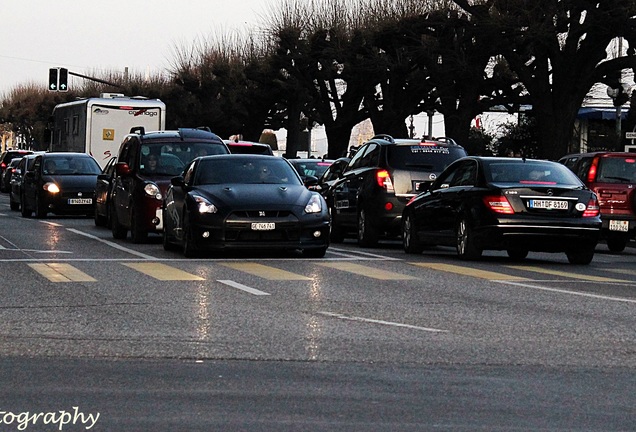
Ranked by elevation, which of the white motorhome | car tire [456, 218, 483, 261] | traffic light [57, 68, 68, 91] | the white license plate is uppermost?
traffic light [57, 68, 68, 91]

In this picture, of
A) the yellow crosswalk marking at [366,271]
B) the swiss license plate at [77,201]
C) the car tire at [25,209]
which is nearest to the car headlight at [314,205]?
the yellow crosswalk marking at [366,271]

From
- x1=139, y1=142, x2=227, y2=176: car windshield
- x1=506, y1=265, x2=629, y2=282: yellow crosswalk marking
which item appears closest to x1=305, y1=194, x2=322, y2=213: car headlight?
x1=506, y1=265, x2=629, y2=282: yellow crosswalk marking

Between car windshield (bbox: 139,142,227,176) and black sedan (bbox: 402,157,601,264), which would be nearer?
black sedan (bbox: 402,157,601,264)

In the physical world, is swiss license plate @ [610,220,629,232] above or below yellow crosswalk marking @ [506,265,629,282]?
above

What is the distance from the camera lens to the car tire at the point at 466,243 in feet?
64.9

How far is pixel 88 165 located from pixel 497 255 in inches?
655

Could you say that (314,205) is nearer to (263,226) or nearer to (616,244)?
(263,226)

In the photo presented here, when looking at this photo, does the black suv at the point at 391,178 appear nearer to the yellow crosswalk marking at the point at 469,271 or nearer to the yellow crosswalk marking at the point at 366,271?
the yellow crosswalk marking at the point at 469,271

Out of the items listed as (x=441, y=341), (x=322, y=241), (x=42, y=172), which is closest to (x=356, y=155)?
(x=322, y=241)

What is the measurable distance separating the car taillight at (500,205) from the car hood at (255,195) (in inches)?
97.4

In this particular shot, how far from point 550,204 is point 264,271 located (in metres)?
4.56

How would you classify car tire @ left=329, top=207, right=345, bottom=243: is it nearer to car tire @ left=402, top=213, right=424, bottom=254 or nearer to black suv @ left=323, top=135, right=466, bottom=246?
black suv @ left=323, top=135, right=466, bottom=246

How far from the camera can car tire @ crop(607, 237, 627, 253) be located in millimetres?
25484

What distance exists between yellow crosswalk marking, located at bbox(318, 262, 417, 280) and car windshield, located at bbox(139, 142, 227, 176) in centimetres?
635
